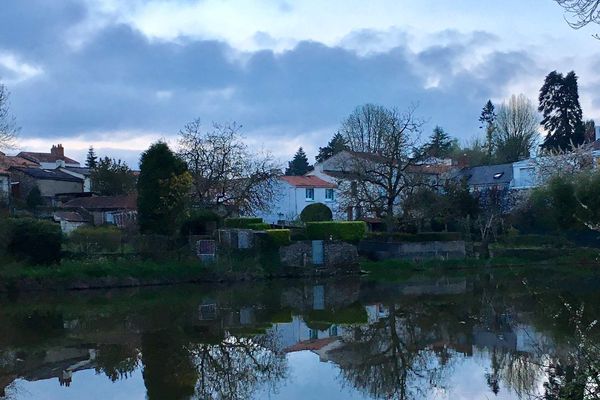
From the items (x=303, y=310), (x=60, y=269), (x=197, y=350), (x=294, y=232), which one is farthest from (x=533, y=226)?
(x=197, y=350)

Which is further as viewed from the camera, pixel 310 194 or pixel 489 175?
pixel 489 175

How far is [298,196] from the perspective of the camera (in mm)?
57094

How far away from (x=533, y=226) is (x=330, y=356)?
35.1 meters

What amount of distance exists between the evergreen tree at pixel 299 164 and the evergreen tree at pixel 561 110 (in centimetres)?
4317

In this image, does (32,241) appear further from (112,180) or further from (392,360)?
(112,180)

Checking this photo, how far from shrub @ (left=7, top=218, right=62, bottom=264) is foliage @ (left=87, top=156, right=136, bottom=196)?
954 inches

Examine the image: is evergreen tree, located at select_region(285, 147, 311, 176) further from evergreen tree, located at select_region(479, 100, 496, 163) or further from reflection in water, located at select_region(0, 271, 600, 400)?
reflection in water, located at select_region(0, 271, 600, 400)

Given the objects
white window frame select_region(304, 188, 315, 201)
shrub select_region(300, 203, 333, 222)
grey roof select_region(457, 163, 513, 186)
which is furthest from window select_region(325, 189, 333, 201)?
grey roof select_region(457, 163, 513, 186)

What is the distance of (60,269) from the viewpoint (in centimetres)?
3023

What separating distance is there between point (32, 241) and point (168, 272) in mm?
6328

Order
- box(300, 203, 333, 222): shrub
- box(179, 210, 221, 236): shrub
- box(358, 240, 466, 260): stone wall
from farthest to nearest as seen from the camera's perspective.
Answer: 1. box(300, 203, 333, 222): shrub
2. box(358, 240, 466, 260): stone wall
3. box(179, 210, 221, 236): shrub

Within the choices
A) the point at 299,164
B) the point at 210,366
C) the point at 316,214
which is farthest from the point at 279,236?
the point at 299,164

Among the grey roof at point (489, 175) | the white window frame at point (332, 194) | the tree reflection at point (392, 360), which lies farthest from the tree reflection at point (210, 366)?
the grey roof at point (489, 175)

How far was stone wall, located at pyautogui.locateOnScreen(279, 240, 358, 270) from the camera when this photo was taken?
36.3 m
